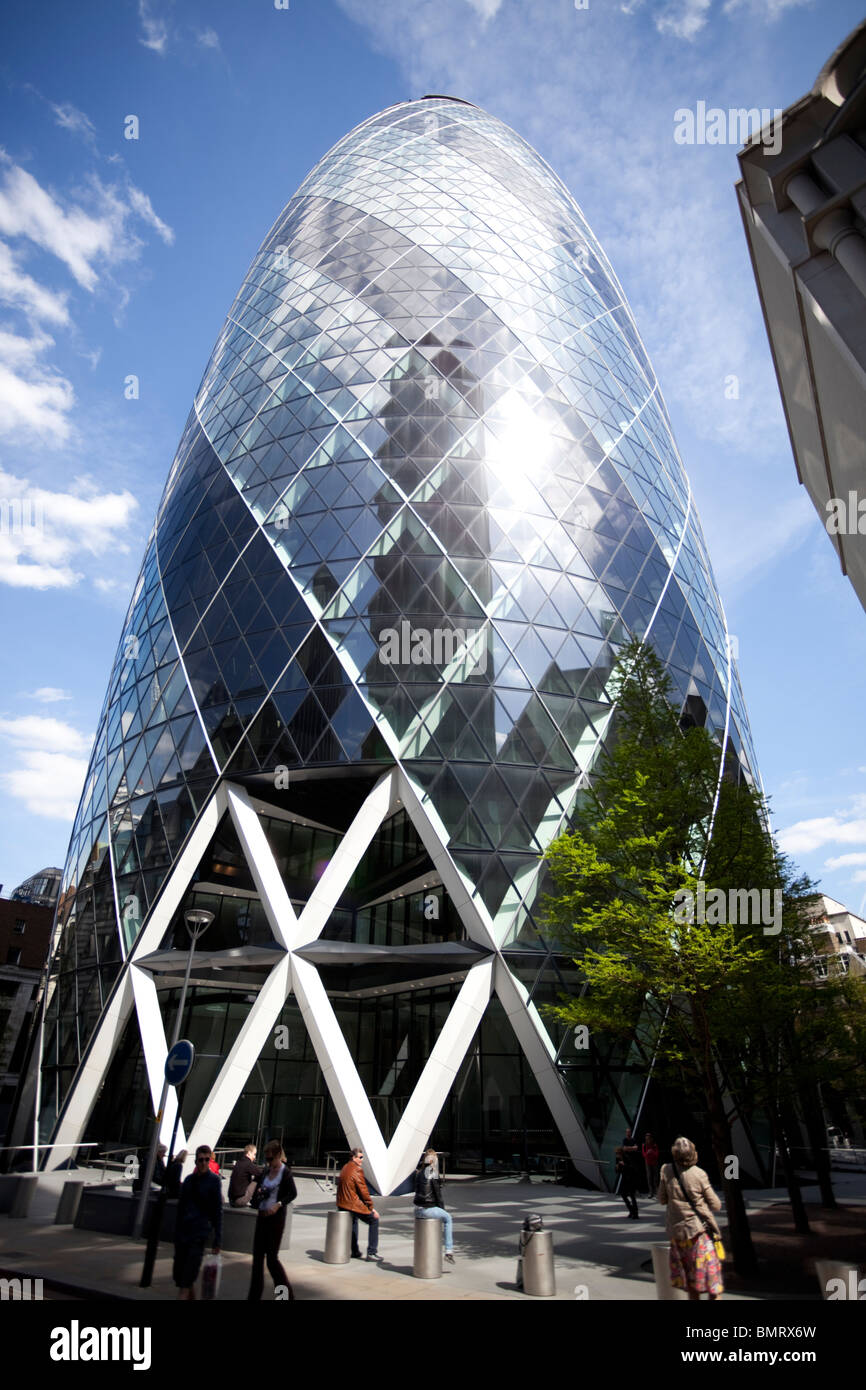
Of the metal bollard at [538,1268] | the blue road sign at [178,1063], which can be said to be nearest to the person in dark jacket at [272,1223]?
the metal bollard at [538,1268]

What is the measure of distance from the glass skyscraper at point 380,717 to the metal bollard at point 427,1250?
9.62 m

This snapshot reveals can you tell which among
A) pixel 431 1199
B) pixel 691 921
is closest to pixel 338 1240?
pixel 431 1199

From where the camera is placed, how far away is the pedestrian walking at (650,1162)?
18.0 m

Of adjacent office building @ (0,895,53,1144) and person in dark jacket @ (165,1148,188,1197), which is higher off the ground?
person in dark jacket @ (165,1148,188,1197)

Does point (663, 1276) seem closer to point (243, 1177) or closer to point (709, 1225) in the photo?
point (709, 1225)

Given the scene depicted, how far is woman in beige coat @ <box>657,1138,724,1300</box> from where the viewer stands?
256 inches

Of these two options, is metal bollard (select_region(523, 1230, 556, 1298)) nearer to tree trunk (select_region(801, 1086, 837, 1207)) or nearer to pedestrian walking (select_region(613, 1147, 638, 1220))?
pedestrian walking (select_region(613, 1147, 638, 1220))

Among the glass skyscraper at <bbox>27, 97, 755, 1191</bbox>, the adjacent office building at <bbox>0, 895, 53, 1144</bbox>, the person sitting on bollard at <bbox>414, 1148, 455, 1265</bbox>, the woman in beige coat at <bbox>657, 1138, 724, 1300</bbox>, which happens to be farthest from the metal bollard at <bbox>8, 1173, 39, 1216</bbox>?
the adjacent office building at <bbox>0, 895, 53, 1144</bbox>

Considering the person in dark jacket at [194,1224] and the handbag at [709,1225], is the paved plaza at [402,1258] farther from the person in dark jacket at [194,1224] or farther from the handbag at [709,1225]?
the handbag at [709,1225]

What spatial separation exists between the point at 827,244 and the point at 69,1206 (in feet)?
60.0

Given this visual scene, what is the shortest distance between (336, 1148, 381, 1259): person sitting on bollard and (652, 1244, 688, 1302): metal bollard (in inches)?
163
